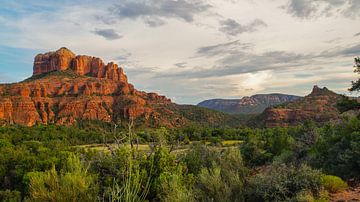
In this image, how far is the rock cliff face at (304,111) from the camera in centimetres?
9106

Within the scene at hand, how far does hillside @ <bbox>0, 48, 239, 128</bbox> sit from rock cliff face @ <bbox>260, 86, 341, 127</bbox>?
78.5 ft

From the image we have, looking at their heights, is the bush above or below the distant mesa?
below

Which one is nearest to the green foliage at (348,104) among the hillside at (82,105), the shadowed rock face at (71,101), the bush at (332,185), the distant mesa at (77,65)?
the bush at (332,185)

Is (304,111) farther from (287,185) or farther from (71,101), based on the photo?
(287,185)

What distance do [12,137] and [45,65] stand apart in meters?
135

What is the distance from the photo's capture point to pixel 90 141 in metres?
72.1

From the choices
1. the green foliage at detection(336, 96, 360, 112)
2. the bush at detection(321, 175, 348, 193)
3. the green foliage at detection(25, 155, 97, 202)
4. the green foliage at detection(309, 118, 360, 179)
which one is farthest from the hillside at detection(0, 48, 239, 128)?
the green foliage at detection(25, 155, 97, 202)

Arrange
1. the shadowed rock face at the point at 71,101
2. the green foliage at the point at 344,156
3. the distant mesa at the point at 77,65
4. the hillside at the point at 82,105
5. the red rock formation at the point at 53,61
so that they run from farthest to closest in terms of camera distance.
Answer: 1. the distant mesa at the point at 77,65
2. the red rock formation at the point at 53,61
3. the shadowed rock face at the point at 71,101
4. the hillside at the point at 82,105
5. the green foliage at the point at 344,156

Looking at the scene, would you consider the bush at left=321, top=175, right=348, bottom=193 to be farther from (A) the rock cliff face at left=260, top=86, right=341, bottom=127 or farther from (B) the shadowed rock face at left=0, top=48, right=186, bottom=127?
(B) the shadowed rock face at left=0, top=48, right=186, bottom=127

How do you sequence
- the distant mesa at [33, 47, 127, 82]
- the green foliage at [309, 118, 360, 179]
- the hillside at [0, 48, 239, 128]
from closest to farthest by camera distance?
the green foliage at [309, 118, 360, 179] → the hillside at [0, 48, 239, 128] → the distant mesa at [33, 47, 127, 82]

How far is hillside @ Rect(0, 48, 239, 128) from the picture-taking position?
117750 mm

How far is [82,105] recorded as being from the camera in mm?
A: 129000

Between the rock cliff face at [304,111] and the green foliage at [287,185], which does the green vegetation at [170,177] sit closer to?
the green foliage at [287,185]

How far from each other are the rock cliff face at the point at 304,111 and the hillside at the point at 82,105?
23.9 m
